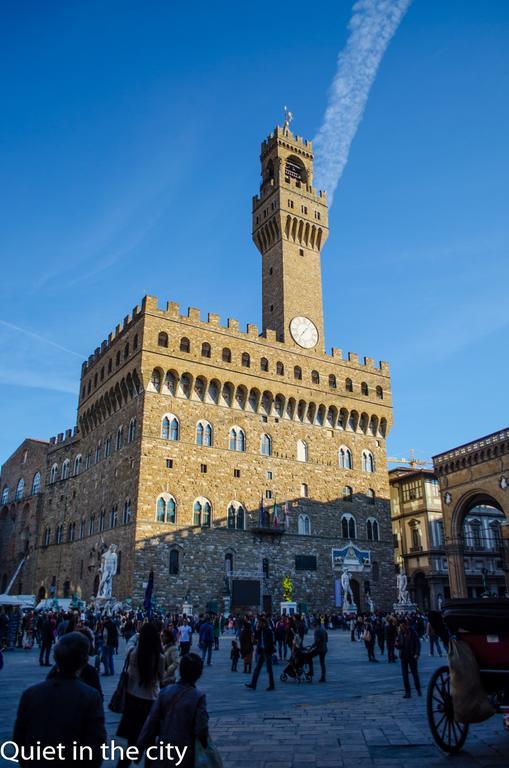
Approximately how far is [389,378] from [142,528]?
21.7 m

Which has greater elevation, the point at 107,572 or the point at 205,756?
the point at 107,572

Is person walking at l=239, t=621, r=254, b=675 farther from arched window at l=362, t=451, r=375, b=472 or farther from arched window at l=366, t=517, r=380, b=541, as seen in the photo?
arched window at l=362, t=451, r=375, b=472

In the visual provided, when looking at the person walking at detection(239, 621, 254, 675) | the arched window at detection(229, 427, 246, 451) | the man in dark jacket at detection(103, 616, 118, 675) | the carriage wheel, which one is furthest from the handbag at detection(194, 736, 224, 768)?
the arched window at detection(229, 427, 246, 451)

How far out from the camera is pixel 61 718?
10.6 ft

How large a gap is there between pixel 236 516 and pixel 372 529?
1045 cm

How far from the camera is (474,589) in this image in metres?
46.8

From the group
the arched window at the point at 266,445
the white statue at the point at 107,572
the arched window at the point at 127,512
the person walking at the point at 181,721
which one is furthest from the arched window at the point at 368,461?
the person walking at the point at 181,721

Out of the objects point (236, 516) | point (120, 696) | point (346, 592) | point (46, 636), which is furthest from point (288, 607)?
point (120, 696)

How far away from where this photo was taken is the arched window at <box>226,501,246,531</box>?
3331 centimetres

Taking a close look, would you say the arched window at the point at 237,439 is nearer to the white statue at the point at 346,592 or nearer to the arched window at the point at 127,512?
the arched window at the point at 127,512

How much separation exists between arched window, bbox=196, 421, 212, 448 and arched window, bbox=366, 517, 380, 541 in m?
12.5

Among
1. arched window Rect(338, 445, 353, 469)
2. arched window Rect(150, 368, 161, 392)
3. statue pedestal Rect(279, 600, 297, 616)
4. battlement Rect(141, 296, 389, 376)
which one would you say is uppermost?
battlement Rect(141, 296, 389, 376)

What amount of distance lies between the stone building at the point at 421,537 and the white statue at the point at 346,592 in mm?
14012

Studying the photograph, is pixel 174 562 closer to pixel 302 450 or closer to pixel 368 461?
pixel 302 450
